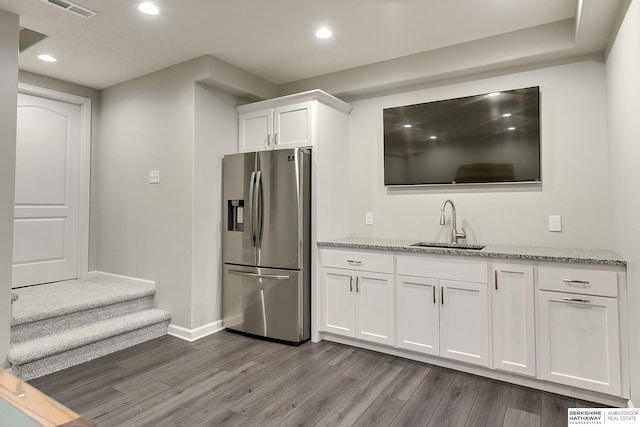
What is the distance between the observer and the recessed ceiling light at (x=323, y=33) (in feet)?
9.26

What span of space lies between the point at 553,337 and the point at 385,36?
247 centimetres

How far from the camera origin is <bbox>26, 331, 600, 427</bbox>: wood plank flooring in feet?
6.78

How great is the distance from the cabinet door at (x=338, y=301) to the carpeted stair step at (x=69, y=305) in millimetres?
1734

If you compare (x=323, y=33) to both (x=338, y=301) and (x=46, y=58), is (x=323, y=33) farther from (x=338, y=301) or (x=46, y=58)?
(x=46, y=58)

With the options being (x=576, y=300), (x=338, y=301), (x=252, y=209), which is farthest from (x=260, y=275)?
(x=576, y=300)

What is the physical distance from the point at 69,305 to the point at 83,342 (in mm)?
392

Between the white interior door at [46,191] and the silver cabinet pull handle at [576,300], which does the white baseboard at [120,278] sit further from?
the silver cabinet pull handle at [576,300]

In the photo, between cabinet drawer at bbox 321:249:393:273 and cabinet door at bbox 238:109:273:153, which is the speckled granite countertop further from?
cabinet door at bbox 238:109:273:153

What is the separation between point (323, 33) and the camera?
2867 mm

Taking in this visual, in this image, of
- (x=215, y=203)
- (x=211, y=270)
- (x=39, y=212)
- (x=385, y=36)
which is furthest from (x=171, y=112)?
(x=385, y=36)

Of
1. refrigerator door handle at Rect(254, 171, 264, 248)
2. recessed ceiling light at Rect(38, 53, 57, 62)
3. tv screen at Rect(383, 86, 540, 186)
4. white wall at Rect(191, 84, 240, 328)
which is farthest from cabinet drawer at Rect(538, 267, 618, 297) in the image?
recessed ceiling light at Rect(38, 53, 57, 62)

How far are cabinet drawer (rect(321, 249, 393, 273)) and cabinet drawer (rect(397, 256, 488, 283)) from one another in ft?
0.38

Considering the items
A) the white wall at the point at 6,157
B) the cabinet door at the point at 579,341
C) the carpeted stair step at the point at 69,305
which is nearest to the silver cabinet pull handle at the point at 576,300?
the cabinet door at the point at 579,341

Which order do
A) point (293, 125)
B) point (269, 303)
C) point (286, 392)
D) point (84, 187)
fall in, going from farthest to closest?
point (84, 187)
point (293, 125)
point (269, 303)
point (286, 392)
